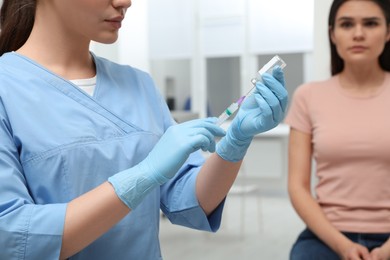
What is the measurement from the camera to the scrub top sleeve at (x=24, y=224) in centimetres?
85

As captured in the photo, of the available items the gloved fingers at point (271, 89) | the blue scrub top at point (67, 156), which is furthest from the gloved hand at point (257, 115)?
the blue scrub top at point (67, 156)

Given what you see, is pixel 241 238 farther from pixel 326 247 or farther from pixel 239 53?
pixel 239 53

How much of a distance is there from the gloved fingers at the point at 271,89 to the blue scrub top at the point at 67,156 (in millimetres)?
269

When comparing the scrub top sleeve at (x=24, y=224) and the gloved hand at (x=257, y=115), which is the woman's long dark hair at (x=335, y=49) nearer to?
the gloved hand at (x=257, y=115)

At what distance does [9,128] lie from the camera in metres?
0.93

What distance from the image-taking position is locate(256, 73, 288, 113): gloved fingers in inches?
39.9

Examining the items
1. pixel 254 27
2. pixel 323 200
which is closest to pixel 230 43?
pixel 254 27

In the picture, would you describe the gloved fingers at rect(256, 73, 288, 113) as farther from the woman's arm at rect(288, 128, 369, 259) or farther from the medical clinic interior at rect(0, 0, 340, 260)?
the medical clinic interior at rect(0, 0, 340, 260)

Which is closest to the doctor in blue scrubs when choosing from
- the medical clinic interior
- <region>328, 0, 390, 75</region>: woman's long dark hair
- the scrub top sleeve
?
the scrub top sleeve

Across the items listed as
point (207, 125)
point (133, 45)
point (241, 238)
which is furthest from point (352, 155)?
point (133, 45)

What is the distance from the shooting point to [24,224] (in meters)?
0.85

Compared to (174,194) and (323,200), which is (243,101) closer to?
(174,194)

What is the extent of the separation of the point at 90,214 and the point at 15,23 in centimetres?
53

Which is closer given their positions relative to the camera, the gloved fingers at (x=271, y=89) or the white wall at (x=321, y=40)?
the gloved fingers at (x=271, y=89)
